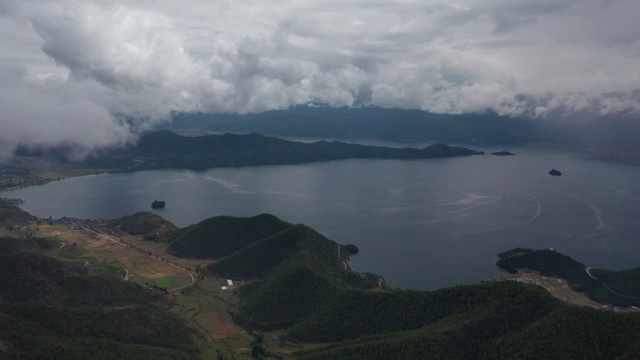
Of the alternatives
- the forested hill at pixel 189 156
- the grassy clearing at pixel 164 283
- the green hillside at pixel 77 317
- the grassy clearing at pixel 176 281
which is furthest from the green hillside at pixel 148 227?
the forested hill at pixel 189 156

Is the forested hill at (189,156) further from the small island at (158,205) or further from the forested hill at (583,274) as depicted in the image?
the forested hill at (583,274)

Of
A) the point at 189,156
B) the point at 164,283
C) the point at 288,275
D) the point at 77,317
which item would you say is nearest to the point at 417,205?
the point at 288,275

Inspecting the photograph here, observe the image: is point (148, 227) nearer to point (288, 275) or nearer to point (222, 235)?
point (222, 235)

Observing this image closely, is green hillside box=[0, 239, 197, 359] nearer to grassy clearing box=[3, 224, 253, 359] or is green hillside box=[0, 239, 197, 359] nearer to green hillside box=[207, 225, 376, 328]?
grassy clearing box=[3, 224, 253, 359]

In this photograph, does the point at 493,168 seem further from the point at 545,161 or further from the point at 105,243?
the point at 105,243

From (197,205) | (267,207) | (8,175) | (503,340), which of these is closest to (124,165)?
(8,175)
